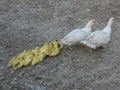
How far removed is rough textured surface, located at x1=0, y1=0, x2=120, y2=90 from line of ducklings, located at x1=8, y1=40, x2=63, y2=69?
0.08 metres

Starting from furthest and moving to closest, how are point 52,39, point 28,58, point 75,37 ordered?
point 52,39, point 75,37, point 28,58

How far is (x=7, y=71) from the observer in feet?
17.5

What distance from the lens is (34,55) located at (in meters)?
5.50

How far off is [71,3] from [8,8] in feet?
4.74

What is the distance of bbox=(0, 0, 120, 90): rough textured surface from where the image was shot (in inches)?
199

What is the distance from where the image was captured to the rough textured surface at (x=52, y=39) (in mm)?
5062

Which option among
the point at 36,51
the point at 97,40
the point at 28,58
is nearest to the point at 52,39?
the point at 36,51

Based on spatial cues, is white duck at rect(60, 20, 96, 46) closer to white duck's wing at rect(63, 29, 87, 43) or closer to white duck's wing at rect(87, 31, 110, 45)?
white duck's wing at rect(63, 29, 87, 43)

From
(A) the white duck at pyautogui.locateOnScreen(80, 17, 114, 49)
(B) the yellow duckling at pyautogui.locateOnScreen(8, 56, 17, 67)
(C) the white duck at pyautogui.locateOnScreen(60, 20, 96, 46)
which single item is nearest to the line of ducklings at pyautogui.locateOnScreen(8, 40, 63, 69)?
(B) the yellow duckling at pyautogui.locateOnScreen(8, 56, 17, 67)

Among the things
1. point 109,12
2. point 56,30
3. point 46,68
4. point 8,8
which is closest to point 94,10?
point 109,12

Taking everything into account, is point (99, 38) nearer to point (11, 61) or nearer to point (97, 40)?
point (97, 40)

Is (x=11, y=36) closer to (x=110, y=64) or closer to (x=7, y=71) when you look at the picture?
(x=7, y=71)

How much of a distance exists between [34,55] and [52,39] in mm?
819

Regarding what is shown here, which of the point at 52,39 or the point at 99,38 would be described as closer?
the point at 99,38
